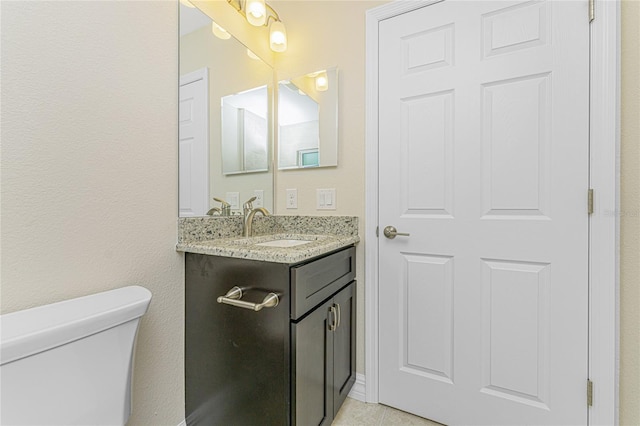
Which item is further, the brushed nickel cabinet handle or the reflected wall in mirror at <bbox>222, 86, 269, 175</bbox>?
the reflected wall in mirror at <bbox>222, 86, 269, 175</bbox>

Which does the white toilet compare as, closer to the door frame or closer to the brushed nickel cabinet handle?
the brushed nickel cabinet handle

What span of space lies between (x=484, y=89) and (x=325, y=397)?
153 cm

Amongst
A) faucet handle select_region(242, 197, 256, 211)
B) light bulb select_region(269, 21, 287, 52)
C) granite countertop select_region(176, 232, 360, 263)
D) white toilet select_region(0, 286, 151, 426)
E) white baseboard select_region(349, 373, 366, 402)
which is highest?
light bulb select_region(269, 21, 287, 52)

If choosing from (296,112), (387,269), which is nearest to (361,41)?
(296,112)

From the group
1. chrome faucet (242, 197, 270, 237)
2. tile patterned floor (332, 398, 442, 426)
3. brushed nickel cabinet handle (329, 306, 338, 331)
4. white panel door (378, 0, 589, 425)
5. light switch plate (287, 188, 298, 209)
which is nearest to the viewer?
white panel door (378, 0, 589, 425)

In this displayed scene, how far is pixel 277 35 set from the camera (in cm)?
168

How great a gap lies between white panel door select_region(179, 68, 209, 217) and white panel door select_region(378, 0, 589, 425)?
35.2 inches

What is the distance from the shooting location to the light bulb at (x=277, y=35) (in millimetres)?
1682

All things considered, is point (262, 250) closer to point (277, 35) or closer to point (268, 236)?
point (268, 236)

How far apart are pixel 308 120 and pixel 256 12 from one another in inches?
24.7

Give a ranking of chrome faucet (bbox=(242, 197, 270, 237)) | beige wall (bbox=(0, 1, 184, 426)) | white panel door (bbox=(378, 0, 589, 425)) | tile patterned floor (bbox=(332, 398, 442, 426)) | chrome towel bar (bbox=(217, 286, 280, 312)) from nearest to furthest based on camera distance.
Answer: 1. beige wall (bbox=(0, 1, 184, 426))
2. chrome towel bar (bbox=(217, 286, 280, 312))
3. white panel door (bbox=(378, 0, 589, 425))
4. tile patterned floor (bbox=(332, 398, 442, 426))
5. chrome faucet (bbox=(242, 197, 270, 237))

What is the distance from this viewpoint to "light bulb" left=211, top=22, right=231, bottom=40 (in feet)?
4.56

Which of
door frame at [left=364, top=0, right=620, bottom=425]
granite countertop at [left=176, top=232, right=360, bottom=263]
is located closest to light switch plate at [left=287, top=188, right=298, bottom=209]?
granite countertop at [left=176, top=232, right=360, bottom=263]

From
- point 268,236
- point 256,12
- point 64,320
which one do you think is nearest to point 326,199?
point 268,236
